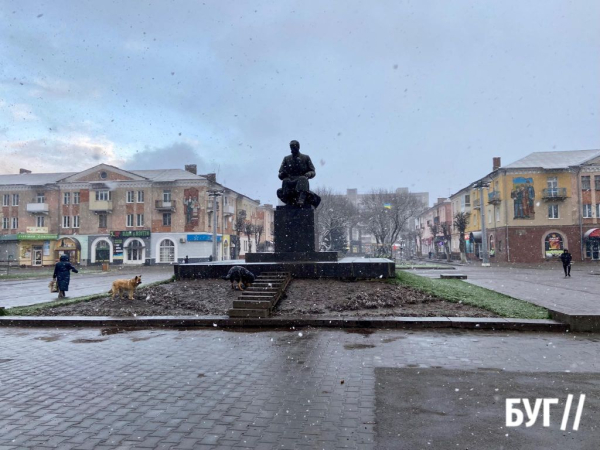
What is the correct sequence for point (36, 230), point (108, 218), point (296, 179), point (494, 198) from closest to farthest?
point (296, 179) → point (494, 198) → point (108, 218) → point (36, 230)

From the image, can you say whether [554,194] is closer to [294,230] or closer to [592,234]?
[592,234]

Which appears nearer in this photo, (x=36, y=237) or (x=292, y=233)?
(x=292, y=233)

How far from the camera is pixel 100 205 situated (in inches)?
1939

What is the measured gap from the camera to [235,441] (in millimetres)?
3488

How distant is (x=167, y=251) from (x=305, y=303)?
1671 inches

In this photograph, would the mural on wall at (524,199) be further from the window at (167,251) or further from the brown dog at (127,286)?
the brown dog at (127,286)

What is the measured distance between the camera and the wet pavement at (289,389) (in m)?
3.58

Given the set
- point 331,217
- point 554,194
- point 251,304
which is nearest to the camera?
point 251,304

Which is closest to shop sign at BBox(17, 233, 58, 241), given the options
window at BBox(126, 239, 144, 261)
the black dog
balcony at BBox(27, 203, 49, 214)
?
balcony at BBox(27, 203, 49, 214)

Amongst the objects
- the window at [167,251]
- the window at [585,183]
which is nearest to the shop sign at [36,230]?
the window at [167,251]

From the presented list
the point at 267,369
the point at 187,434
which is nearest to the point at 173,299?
the point at 267,369

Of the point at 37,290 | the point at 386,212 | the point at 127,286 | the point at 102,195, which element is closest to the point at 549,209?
the point at 386,212

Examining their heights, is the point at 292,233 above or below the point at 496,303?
above

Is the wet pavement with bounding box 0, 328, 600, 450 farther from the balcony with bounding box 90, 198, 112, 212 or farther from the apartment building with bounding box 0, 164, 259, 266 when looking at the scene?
the balcony with bounding box 90, 198, 112, 212
